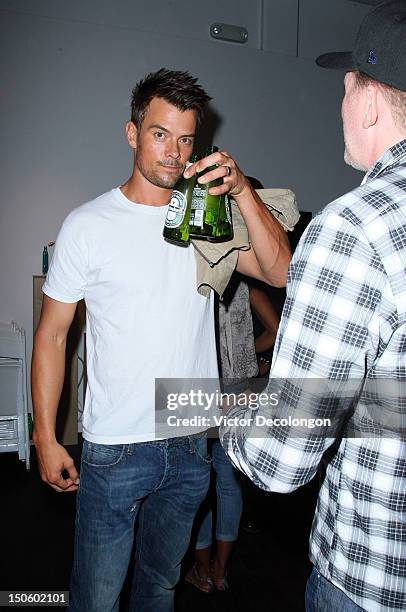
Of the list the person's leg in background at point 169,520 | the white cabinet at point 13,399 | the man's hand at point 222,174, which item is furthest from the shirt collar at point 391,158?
the white cabinet at point 13,399

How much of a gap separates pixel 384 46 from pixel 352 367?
494 millimetres

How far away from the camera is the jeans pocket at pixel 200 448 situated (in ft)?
4.95

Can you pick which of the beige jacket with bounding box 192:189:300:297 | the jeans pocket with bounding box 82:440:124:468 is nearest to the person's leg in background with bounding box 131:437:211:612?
the jeans pocket with bounding box 82:440:124:468

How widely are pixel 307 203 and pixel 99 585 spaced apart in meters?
4.08

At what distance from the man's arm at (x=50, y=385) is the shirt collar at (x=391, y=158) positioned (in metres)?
0.94

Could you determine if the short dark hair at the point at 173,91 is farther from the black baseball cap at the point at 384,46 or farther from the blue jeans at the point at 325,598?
the blue jeans at the point at 325,598

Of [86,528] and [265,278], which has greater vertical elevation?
[265,278]

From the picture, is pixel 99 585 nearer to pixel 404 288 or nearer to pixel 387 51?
pixel 404 288

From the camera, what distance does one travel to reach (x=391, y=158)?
830 millimetres

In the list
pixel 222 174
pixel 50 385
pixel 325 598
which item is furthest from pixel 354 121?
pixel 50 385

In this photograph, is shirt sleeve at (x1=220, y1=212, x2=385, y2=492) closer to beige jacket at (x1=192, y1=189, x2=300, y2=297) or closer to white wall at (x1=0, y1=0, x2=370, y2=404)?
beige jacket at (x1=192, y1=189, x2=300, y2=297)

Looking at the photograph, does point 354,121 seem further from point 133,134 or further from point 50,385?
point 50,385

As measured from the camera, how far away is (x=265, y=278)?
60.9 inches

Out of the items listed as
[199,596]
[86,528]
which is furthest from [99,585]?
[199,596]
